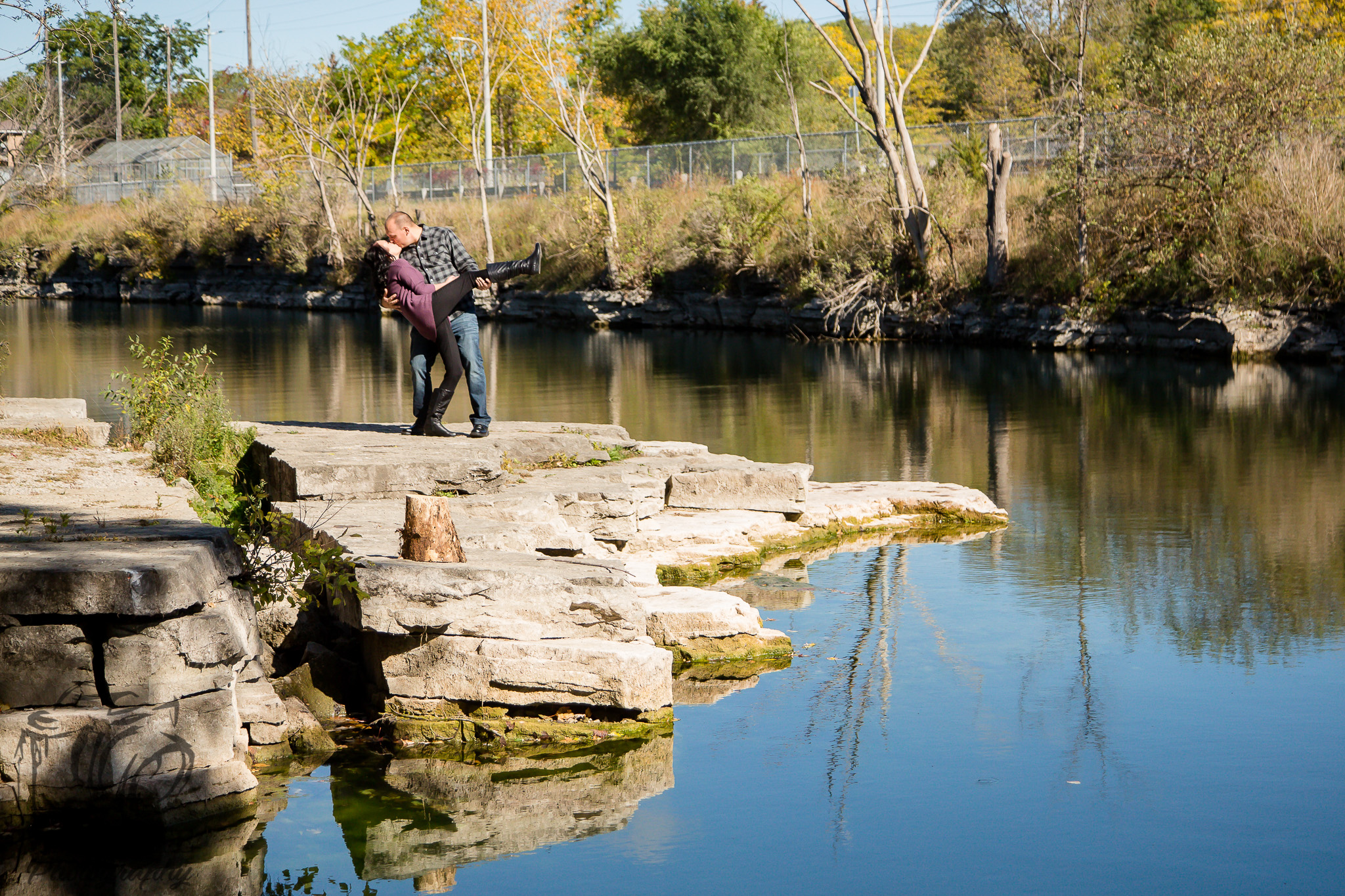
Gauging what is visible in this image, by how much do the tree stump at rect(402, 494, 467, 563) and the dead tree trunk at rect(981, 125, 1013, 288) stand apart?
25543 millimetres

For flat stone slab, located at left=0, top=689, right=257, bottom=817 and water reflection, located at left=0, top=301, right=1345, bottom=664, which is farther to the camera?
water reflection, located at left=0, top=301, right=1345, bottom=664

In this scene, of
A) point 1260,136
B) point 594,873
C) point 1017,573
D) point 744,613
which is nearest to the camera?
point 594,873

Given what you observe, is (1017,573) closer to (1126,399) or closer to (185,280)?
(1126,399)

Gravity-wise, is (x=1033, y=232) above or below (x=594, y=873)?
above

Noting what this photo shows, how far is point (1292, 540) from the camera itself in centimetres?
1034

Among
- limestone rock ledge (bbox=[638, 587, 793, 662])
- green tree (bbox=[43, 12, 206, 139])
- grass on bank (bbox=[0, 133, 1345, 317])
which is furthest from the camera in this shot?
green tree (bbox=[43, 12, 206, 139])

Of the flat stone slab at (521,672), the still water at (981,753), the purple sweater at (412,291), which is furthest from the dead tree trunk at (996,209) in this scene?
the flat stone slab at (521,672)

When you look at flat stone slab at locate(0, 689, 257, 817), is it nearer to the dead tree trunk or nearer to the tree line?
the tree line

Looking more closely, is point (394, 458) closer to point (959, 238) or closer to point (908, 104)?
point (959, 238)

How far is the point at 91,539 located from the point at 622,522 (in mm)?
3767

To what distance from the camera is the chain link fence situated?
119 ft

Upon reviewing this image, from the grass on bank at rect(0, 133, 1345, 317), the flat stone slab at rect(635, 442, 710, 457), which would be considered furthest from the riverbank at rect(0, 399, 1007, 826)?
the grass on bank at rect(0, 133, 1345, 317)

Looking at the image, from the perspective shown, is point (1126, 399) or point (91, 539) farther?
point (1126, 399)

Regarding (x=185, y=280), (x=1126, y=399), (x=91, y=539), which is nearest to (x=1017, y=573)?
(x=91, y=539)
